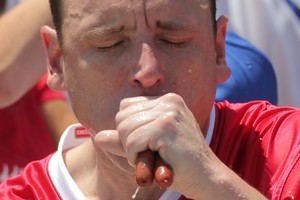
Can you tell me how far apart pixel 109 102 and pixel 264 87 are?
1027 mm

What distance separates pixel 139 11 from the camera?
2549 mm

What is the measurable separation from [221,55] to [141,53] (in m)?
0.33

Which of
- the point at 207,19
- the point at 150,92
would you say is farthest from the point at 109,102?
the point at 207,19

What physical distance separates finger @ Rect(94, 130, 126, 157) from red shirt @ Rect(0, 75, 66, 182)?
140cm

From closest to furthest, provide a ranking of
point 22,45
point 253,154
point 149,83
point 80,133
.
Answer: point 149,83
point 253,154
point 80,133
point 22,45

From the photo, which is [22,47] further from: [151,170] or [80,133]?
[151,170]

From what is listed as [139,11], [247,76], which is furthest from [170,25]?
[247,76]

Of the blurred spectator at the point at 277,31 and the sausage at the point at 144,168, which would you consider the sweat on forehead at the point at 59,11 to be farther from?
the blurred spectator at the point at 277,31

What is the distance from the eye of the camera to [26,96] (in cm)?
383

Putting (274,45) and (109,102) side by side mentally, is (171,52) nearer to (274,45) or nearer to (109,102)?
(109,102)

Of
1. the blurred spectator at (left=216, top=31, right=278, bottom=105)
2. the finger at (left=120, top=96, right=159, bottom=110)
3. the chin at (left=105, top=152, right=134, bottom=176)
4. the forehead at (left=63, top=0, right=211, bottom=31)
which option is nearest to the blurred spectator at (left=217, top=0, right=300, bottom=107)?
the blurred spectator at (left=216, top=31, right=278, bottom=105)

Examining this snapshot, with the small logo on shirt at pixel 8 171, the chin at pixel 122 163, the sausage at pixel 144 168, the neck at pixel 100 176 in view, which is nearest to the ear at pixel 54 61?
the neck at pixel 100 176

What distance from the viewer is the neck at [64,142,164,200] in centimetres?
274

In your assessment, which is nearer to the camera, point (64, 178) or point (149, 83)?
point (149, 83)
